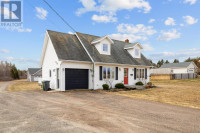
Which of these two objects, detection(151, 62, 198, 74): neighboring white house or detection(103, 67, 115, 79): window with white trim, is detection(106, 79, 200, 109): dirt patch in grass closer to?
detection(103, 67, 115, 79): window with white trim

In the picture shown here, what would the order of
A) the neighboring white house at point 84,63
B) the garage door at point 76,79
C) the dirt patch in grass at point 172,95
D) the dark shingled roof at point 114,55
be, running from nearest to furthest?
the dirt patch in grass at point 172,95 < the garage door at point 76,79 < the neighboring white house at point 84,63 < the dark shingled roof at point 114,55

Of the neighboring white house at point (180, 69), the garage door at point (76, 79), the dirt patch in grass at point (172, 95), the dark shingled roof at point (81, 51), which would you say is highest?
the dark shingled roof at point (81, 51)

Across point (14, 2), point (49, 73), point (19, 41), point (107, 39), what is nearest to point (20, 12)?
point (14, 2)

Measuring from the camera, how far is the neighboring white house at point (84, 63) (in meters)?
13.9

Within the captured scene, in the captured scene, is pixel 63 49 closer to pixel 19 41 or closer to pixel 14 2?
pixel 19 41

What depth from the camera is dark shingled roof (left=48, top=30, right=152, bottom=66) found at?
46.8 ft

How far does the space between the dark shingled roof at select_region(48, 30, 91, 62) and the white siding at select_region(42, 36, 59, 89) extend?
88cm

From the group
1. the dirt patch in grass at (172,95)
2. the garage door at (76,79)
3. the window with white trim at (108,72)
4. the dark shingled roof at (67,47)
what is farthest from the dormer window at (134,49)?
the garage door at (76,79)

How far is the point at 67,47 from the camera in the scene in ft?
49.4

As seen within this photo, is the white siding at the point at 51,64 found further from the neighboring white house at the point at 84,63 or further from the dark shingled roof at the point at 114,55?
the dark shingled roof at the point at 114,55

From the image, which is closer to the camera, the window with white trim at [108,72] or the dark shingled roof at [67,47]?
the dark shingled roof at [67,47]

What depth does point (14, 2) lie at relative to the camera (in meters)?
12.2

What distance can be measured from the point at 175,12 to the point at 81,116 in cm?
1558

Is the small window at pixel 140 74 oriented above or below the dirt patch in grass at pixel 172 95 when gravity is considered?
above
